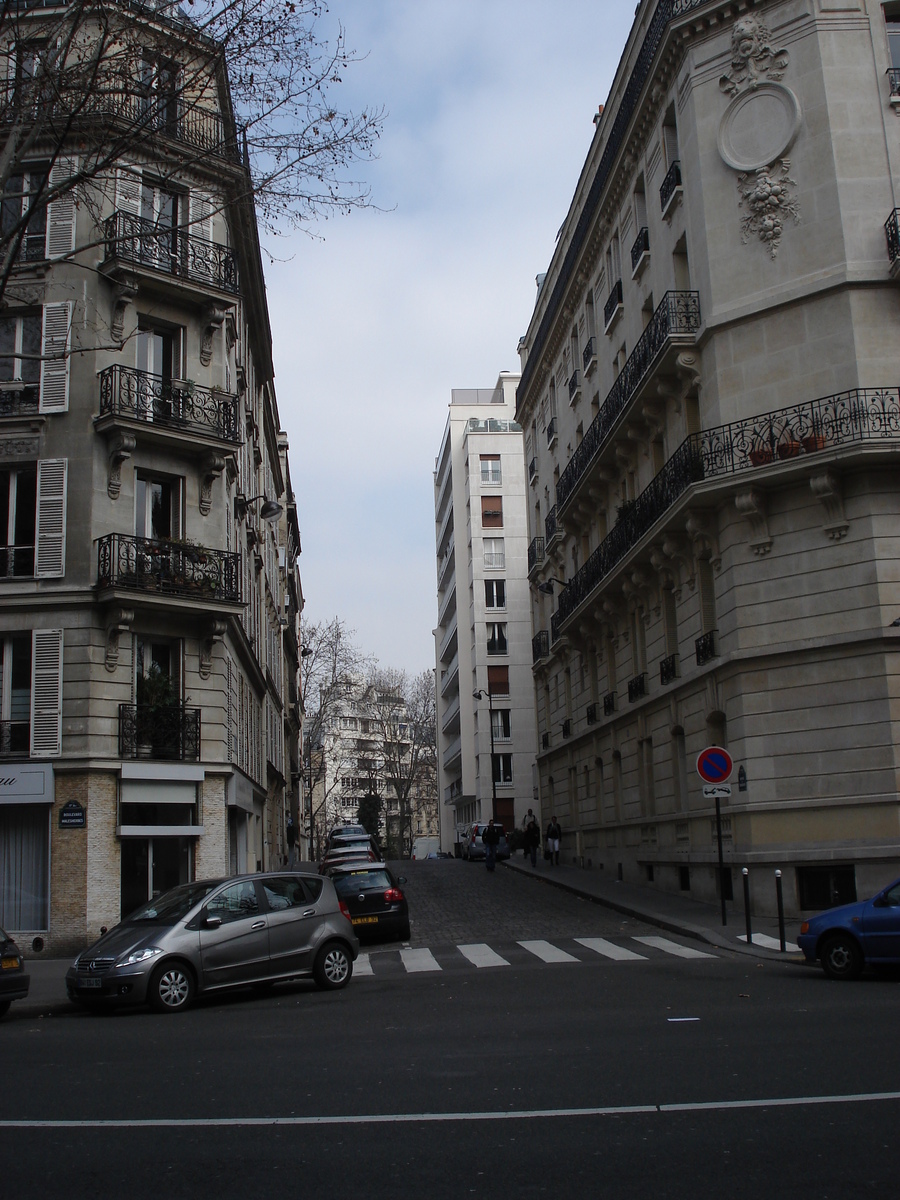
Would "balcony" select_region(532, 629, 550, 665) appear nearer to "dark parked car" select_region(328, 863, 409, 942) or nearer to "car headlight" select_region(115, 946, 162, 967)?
"dark parked car" select_region(328, 863, 409, 942)

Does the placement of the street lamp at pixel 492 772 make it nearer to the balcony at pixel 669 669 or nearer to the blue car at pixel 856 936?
the balcony at pixel 669 669

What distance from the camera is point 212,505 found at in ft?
85.5

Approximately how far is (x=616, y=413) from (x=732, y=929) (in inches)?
628

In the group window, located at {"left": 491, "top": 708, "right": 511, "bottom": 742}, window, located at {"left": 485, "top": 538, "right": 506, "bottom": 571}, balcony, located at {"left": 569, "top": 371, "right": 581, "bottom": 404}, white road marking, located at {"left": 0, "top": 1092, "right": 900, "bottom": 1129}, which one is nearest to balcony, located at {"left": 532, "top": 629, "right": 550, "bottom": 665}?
balcony, located at {"left": 569, "top": 371, "right": 581, "bottom": 404}

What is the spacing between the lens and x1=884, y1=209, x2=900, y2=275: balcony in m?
22.1

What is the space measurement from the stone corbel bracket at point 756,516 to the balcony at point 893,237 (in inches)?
191

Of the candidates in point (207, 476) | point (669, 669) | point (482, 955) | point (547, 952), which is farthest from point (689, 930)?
point (207, 476)

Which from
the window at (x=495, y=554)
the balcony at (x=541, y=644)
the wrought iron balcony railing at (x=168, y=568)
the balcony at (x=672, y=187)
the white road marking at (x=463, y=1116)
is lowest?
the white road marking at (x=463, y=1116)

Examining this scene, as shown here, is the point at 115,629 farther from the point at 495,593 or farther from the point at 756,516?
the point at 495,593

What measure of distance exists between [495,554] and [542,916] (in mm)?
54897

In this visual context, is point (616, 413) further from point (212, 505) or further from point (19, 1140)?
point (19, 1140)

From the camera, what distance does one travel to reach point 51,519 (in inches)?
922

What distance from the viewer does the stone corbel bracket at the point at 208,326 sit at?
86.5ft

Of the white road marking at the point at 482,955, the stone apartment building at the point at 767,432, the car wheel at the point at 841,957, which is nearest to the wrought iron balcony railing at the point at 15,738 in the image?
the white road marking at the point at 482,955
